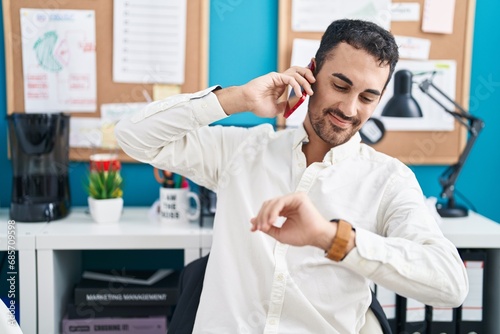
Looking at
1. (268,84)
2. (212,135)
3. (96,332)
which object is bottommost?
(96,332)

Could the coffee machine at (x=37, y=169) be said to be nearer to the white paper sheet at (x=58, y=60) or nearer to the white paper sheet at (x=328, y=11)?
the white paper sheet at (x=58, y=60)

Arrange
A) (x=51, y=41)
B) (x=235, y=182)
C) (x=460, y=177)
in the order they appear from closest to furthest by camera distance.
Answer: (x=235, y=182), (x=51, y=41), (x=460, y=177)

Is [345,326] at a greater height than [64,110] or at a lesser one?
lesser

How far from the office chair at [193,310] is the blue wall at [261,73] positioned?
87 cm

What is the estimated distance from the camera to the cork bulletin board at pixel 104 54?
7.14 feet

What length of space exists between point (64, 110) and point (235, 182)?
3.35 ft

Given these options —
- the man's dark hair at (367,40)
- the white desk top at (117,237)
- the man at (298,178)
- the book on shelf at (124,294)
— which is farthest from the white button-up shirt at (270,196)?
the book on shelf at (124,294)

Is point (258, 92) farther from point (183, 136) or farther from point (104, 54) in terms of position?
point (104, 54)

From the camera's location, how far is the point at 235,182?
1.50 meters

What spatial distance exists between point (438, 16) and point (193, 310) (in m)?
1.49

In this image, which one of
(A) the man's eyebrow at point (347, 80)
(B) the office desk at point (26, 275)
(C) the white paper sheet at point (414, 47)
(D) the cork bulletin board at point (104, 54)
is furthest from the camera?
(C) the white paper sheet at point (414, 47)

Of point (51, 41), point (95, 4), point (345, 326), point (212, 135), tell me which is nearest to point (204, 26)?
point (95, 4)

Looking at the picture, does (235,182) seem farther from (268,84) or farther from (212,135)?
(268,84)

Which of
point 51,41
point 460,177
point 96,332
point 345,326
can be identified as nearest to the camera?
point 345,326
